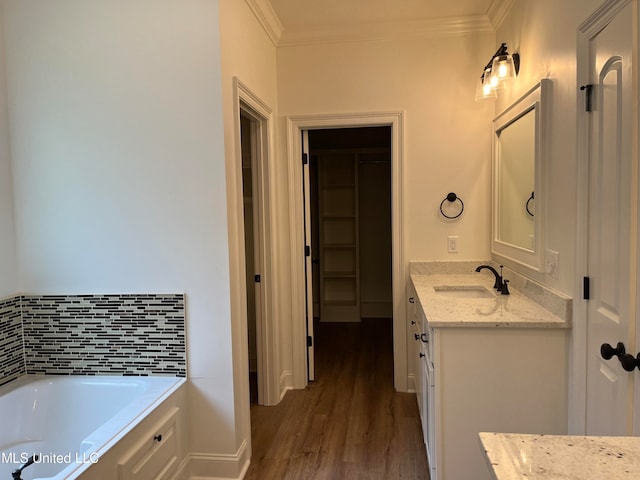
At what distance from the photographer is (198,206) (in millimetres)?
2111

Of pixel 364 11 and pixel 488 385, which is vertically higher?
pixel 364 11

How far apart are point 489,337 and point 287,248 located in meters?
1.75

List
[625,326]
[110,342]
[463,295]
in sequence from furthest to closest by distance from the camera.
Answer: [463,295] < [110,342] < [625,326]

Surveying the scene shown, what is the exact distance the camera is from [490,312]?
2.00 m

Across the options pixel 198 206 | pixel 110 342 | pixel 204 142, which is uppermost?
pixel 204 142

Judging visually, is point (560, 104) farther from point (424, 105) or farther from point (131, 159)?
point (131, 159)

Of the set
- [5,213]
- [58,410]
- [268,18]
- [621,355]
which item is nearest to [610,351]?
[621,355]

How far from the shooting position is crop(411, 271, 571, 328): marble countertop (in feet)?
6.05

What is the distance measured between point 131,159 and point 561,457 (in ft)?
7.08

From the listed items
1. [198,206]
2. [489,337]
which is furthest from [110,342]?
[489,337]

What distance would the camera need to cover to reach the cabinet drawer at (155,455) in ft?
5.49

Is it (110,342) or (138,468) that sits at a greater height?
(110,342)

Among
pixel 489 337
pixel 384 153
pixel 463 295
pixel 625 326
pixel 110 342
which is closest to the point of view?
pixel 625 326

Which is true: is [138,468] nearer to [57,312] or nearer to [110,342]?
[110,342]
